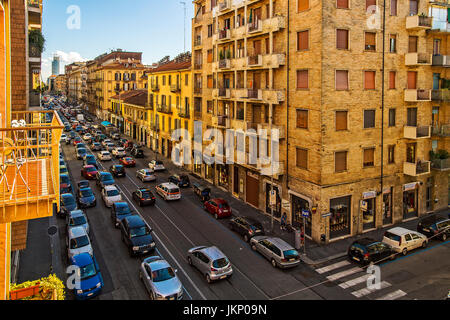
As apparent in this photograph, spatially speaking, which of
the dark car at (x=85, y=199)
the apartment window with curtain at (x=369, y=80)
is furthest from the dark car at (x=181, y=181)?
the apartment window with curtain at (x=369, y=80)

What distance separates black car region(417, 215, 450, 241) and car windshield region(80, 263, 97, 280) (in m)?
22.7

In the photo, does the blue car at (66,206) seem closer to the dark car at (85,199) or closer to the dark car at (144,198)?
the dark car at (85,199)

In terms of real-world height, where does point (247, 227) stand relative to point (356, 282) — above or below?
above

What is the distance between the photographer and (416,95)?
27.4m

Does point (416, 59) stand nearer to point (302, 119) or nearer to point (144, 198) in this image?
point (302, 119)

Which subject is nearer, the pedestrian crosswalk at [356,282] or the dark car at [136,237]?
the pedestrian crosswalk at [356,282]

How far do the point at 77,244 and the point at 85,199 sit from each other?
431 inches

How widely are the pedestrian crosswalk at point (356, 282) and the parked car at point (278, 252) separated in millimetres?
1697

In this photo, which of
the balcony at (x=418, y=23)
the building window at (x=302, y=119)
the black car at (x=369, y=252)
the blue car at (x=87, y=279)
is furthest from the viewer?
the balcony at (x=418, y=23)

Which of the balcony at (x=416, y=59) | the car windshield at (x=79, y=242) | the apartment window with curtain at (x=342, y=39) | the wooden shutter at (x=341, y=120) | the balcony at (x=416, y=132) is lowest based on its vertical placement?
the car windshield at (x=79, y=242)

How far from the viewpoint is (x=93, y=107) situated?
4656 inches

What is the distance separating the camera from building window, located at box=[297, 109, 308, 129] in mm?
25672

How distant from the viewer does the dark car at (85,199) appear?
3088cm

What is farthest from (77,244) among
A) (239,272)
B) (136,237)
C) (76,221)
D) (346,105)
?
(346,105)
